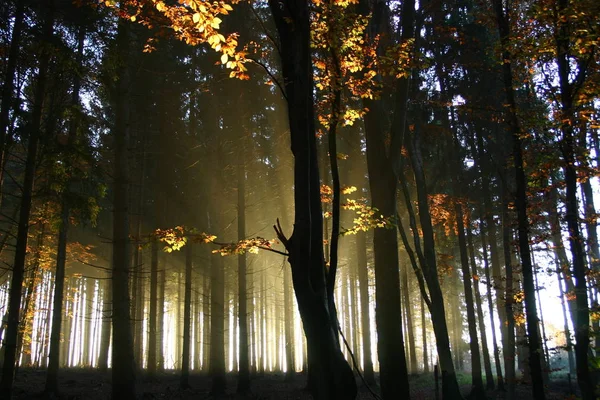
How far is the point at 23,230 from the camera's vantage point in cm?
941

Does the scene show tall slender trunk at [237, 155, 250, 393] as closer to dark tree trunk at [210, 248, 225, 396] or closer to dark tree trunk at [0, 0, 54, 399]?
dark tree trunk at [210, 248, 225, 396]

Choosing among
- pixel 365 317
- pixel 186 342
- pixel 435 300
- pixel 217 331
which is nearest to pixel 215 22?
pixel 435 300

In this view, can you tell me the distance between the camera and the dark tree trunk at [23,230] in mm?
A: 8742

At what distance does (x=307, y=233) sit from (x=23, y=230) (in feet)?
24.4

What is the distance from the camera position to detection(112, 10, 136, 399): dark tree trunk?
1032 centimetres

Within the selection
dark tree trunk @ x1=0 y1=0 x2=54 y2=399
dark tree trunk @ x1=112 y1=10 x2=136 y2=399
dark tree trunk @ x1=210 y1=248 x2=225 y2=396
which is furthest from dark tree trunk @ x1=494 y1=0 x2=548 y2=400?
dark tree trunk @ x1=0 y1=0 x2=54 y2=399

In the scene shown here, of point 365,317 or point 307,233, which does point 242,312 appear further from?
point 307,233

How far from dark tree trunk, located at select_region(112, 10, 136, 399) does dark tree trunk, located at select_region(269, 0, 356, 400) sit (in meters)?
6.89

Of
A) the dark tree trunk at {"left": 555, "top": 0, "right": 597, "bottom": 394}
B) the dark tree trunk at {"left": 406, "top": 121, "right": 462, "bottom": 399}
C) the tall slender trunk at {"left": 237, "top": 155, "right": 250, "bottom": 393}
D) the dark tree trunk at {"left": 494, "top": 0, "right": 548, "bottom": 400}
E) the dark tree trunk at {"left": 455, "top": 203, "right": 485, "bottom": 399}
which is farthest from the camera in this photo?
the tall slender trunk at {"left": 237, "top": 155, "right": 250, "bottom": 393}

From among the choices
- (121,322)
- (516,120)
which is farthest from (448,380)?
(121,322)

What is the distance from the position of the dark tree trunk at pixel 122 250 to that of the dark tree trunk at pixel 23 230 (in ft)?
5.55

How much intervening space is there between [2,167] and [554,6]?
38.7 feet

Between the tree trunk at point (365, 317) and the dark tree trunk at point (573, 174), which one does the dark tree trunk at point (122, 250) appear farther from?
the tree trunk at point (365, 317)

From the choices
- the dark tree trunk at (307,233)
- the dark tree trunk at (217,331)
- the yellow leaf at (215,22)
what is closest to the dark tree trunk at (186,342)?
the dark tree trunk at (217,331)
